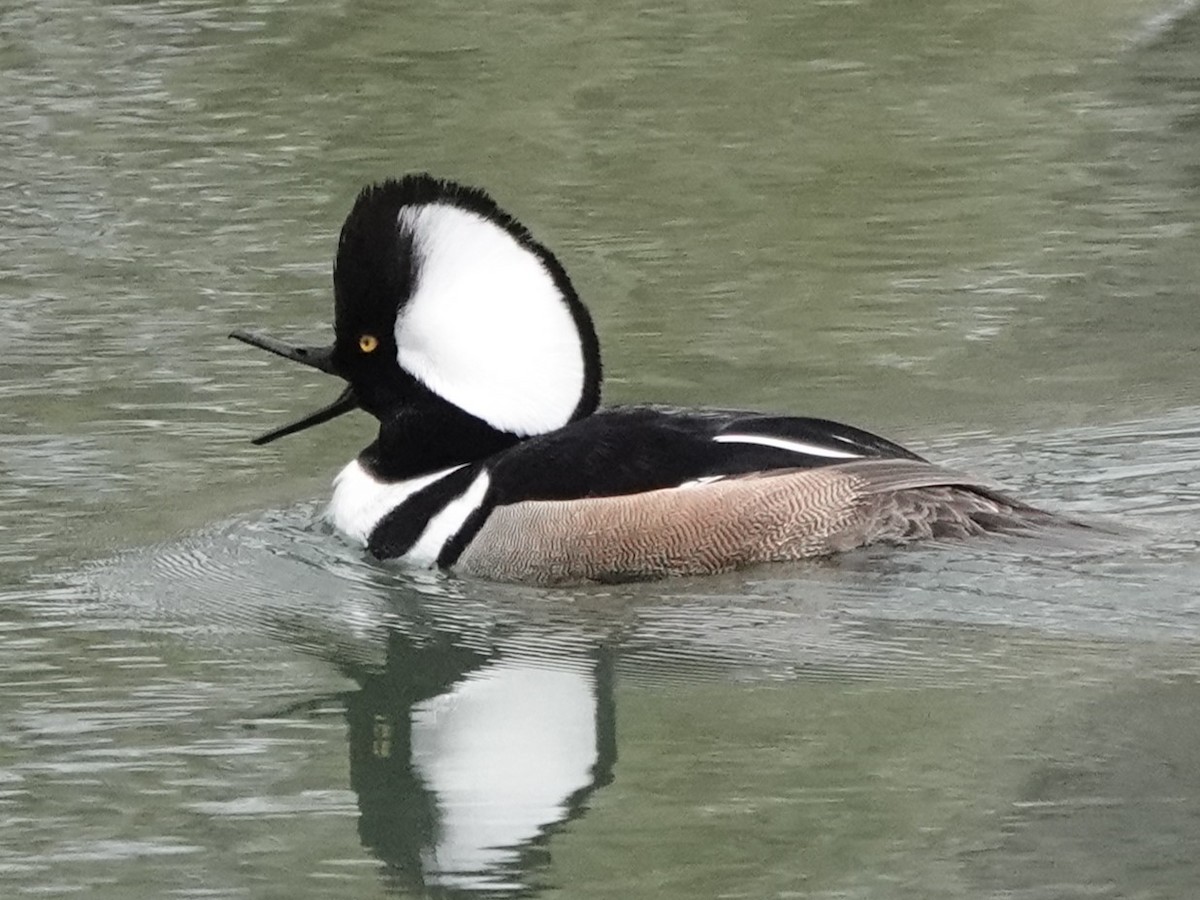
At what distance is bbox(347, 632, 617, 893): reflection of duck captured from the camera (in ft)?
16.6

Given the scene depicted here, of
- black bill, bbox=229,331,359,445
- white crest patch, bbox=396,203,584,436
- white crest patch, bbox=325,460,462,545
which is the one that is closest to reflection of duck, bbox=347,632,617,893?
white crest patch, bbox=325,460,462,545

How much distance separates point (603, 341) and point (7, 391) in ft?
7.39

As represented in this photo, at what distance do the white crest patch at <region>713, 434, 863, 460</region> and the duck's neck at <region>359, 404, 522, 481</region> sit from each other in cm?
69

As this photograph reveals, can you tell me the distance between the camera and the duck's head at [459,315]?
6.89 meters

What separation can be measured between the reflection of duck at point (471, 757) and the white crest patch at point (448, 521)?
475 millimetres

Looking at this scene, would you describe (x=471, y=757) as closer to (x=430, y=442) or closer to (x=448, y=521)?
(x=448, y=521)

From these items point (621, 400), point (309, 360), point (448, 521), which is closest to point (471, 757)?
point (448, 521)

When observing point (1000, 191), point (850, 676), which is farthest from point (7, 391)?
point (1000, 191)

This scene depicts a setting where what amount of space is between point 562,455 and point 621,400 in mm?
2048

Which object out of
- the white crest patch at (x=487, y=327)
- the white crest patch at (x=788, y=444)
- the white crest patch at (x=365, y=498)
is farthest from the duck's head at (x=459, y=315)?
the white crest patch at (x=788, y=444)

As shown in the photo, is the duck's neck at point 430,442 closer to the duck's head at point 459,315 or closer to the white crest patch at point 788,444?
the duck's head at point 459,315

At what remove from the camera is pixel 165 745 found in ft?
18.9

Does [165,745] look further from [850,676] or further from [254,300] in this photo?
[254,300]

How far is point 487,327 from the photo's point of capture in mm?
7035
